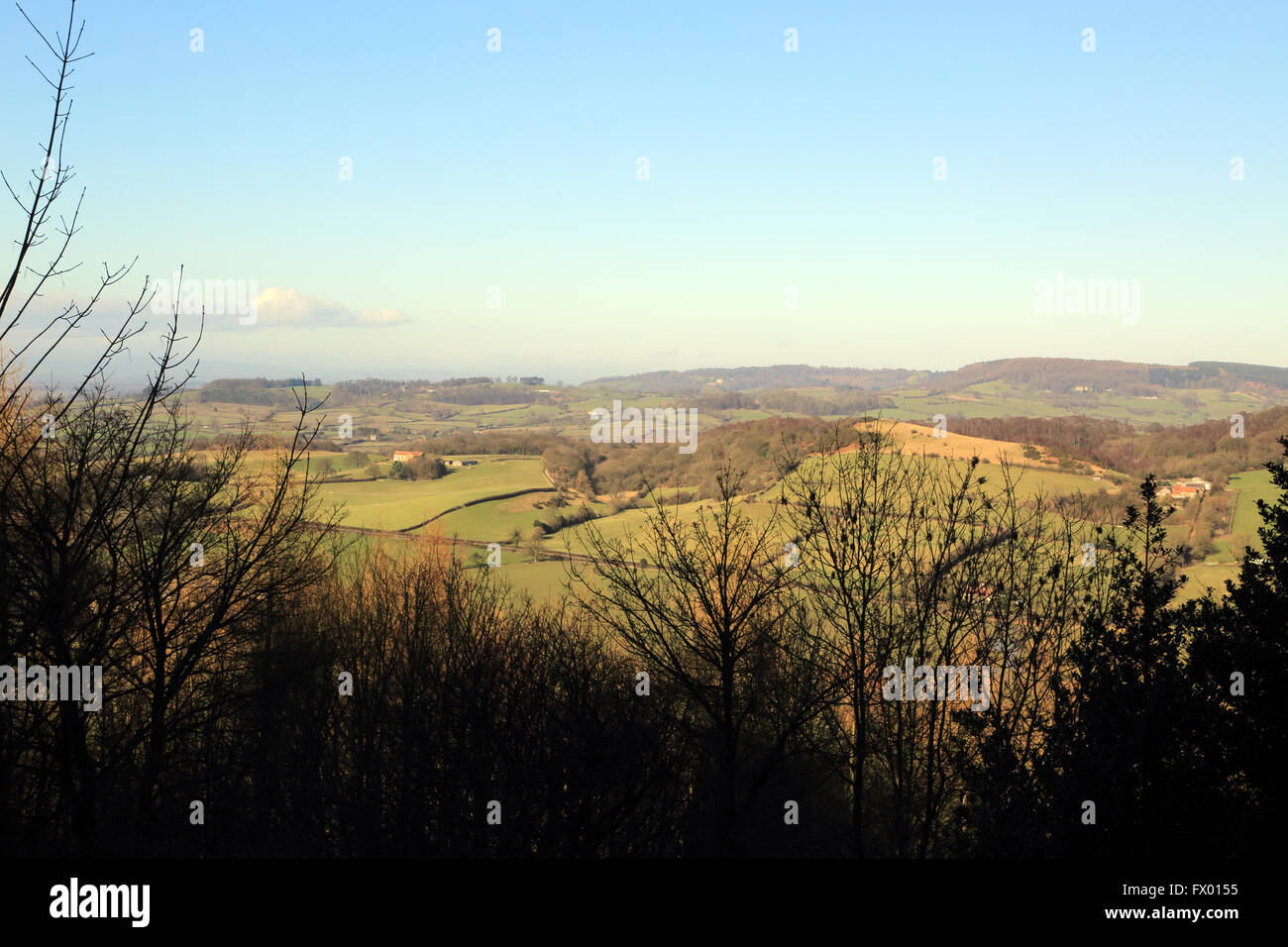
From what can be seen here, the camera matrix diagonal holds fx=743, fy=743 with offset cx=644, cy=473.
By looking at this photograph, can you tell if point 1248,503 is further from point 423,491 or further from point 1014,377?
point 1014,377

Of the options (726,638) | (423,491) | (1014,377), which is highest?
(1014,377)

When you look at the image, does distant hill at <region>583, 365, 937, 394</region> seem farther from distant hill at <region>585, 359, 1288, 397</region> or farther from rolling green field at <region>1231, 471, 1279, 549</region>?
rolling green field at <region>1231, 471, 1279, 549</region>

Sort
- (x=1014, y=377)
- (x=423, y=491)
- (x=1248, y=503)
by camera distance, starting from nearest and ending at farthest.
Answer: (x=1248, y=503)
(x=423, y=491)
(x=1014, y=377)

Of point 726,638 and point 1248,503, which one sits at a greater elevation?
point 1248,503

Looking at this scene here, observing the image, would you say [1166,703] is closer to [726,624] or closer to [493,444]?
[726,624]

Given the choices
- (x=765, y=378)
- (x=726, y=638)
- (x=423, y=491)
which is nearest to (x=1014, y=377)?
(x=765, y=378)

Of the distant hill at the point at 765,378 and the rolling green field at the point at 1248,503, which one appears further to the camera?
the distant hill at the point at 765,378

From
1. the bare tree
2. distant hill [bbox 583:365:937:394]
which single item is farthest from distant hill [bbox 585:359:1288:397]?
the bare tree

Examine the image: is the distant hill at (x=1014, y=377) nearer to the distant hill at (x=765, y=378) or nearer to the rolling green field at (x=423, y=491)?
the distant hill at (x=765, y=378)

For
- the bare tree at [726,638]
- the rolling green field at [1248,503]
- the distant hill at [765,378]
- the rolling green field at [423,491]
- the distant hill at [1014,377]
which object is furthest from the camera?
the distant hill at [765,378]

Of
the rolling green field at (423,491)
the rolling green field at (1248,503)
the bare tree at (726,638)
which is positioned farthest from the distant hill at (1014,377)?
the bare tree at (726,638)

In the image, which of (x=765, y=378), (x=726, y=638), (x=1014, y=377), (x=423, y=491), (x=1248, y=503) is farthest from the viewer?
(x=765, y=378)

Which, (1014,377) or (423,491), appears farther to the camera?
(1014,377)
